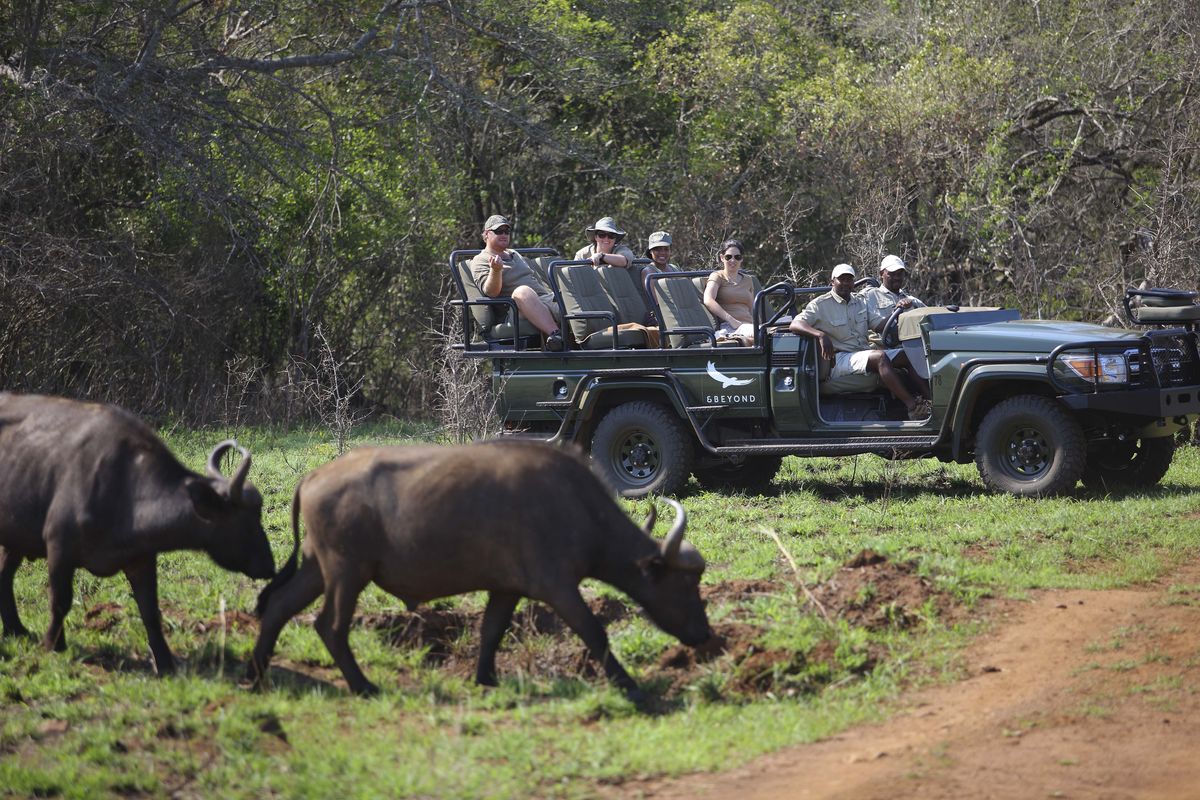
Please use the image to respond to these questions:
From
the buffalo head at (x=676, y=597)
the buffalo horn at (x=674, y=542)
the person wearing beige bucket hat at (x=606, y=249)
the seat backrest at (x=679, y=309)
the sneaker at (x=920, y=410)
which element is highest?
the person wearing beige bucket hat at (x=606, y=249)

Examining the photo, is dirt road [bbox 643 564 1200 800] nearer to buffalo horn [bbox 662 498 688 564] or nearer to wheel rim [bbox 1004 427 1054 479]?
buffalo horn [bbox 662 498 688 564]

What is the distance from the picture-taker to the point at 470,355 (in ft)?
43.5

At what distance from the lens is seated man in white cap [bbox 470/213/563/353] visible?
12852mm

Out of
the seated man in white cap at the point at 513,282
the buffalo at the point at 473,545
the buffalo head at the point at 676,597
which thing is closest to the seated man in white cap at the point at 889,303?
the seated man in white cap at the point at 513,282

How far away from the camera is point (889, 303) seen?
40.9 ft

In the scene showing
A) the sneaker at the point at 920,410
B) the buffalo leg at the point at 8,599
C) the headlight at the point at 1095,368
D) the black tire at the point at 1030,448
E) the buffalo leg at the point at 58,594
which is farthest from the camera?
the sneaker at the point at 920,410

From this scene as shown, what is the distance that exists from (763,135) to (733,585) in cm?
1425

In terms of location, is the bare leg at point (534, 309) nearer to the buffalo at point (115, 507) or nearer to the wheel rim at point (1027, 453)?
the wheel rim at point (1027, 453)

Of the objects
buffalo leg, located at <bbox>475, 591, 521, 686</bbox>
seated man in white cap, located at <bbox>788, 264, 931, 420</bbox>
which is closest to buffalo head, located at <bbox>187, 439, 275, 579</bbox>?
buffalo leg, located at <bbox>475, 591, 521, 686</bbox>

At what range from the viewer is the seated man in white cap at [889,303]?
12133mm

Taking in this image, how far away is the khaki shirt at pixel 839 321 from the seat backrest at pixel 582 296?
6.10ft

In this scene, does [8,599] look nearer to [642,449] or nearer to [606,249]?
[642,449]

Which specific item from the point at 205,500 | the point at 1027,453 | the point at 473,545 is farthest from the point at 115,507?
the point at 1027,453

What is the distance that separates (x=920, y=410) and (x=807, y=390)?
917 mm
